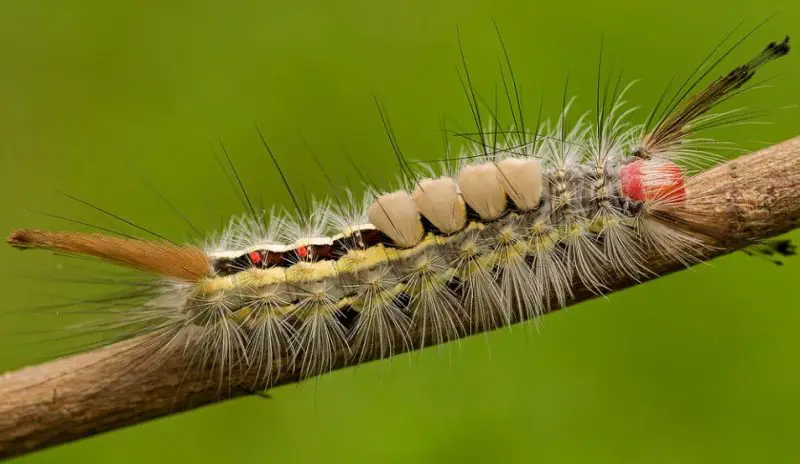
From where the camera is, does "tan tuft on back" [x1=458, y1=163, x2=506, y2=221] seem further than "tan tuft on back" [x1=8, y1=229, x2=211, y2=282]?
Yes

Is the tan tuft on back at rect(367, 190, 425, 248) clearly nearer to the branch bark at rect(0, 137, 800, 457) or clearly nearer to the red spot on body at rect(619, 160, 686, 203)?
the branch bark at rect(0, 137, 800, 457)

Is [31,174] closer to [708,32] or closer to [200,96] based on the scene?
[200,96]

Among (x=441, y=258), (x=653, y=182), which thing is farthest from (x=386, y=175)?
(x=653, y=182)

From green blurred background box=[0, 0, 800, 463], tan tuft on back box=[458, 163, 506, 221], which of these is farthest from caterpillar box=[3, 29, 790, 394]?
green blurred background box=[0, 0, 800, 463]

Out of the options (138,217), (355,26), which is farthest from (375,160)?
(138,217)

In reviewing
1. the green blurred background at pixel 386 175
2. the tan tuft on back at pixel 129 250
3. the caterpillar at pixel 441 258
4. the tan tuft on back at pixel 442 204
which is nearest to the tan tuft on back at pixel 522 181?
the caterpillar at pixel 441 258

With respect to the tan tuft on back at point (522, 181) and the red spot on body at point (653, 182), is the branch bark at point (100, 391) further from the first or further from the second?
the tan tuft on back at point (522, 181)
